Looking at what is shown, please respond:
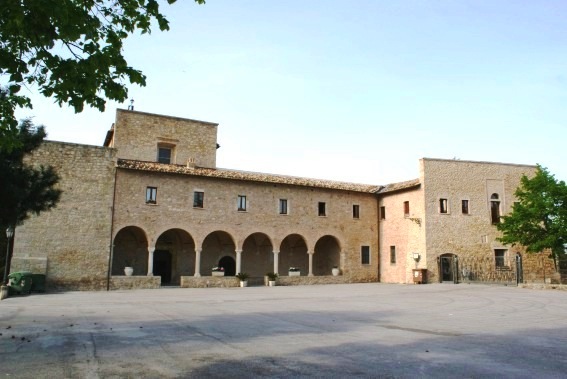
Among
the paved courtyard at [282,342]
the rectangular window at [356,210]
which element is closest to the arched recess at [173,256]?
the rectangular window at [356,210]

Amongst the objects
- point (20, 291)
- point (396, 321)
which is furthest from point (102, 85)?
point (20, 291)

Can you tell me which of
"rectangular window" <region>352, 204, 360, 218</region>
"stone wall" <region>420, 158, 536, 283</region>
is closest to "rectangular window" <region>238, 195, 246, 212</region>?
"rectangular window" <region>352, 204, 360, 218</region>

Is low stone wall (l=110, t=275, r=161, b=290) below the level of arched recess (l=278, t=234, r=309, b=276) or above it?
below

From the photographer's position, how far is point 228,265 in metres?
29.7

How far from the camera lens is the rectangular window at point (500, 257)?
96.0 feet

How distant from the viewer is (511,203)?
3016 centimetres

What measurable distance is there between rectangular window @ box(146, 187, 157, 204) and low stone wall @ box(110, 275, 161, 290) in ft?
14.0

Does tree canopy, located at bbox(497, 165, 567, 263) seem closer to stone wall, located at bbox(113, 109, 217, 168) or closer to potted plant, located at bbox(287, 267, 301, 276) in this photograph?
potted plant, located at bbox(287, 267, 301, 276)

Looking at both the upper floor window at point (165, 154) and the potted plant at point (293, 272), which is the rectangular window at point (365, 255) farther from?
the upper floor window at point (165, 154)

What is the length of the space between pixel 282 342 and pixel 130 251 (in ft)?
68.2

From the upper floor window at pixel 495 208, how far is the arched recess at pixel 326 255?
10.5 meters

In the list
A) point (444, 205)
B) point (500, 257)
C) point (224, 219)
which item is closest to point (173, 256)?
point (224, 219)

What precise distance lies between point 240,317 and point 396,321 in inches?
153

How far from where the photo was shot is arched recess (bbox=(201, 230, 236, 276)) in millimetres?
28547
